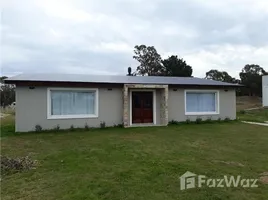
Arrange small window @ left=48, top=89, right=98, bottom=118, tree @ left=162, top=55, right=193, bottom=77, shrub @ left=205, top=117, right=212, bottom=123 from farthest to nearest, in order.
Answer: tree @ left=162, top=55, right=193, bottom=77 < shrub @ left=205, top=117, right=212, bottom=123 < small window @ left=48, top=89, right=98, bottom=118

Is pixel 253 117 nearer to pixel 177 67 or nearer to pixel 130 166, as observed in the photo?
pixel 130 166

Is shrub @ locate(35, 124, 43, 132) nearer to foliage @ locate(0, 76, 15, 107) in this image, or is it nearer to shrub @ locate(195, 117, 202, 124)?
shrub @ locate(195, 117, 202, 124)

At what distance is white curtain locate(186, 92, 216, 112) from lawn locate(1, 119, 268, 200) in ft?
21.5

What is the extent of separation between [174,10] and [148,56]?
39076 mm

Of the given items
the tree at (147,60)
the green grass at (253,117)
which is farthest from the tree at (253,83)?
the green grass at (253,117)

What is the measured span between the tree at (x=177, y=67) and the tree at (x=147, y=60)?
435 centimetres

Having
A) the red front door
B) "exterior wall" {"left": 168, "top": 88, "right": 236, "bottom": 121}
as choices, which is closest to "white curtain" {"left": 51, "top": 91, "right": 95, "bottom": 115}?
the red front door

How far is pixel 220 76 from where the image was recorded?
2475 inches

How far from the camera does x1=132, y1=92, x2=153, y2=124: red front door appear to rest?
16.5 m

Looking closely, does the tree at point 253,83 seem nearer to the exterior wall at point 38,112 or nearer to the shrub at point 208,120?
the shrub at point 208,120

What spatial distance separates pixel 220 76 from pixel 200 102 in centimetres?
4825

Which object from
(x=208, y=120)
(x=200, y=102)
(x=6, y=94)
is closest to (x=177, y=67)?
(x=200, y=102)

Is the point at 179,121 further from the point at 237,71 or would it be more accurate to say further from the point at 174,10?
the point at 237,71

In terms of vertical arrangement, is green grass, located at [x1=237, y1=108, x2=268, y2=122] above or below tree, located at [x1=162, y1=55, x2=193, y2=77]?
below
